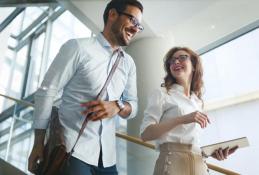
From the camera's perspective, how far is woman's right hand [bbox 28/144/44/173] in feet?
3.88

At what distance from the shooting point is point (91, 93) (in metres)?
1.36

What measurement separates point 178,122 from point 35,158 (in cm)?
74

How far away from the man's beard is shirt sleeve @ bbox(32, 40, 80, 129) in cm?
26

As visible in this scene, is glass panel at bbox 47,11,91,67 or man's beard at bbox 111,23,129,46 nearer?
man's beard at bbox 111,23,129,46

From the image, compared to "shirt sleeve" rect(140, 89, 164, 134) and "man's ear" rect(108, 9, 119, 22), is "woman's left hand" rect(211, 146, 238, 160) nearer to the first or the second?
"shirt sleeve" rect(140, 89, 164, 134)

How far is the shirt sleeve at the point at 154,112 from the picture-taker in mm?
1587

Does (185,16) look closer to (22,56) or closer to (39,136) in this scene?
(39,136)

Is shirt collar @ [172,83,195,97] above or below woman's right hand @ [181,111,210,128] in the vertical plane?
above

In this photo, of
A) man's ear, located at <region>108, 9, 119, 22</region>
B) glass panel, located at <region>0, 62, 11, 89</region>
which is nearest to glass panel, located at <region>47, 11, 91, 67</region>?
glass panel, located at <region>0, 62, 11, 89</region>

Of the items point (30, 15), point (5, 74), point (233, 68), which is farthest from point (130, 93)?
point (30, 15)

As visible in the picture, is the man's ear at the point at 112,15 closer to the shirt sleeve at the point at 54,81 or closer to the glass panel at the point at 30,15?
the shirt sleeve at the point at 54,81

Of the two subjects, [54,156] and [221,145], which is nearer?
[54,156]

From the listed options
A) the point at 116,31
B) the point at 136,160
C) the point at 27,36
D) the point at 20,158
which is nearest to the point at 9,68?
the point at 27,36

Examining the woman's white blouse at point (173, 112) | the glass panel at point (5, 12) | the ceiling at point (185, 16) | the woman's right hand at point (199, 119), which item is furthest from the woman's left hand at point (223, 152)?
the glass panel at point (5, 12)
